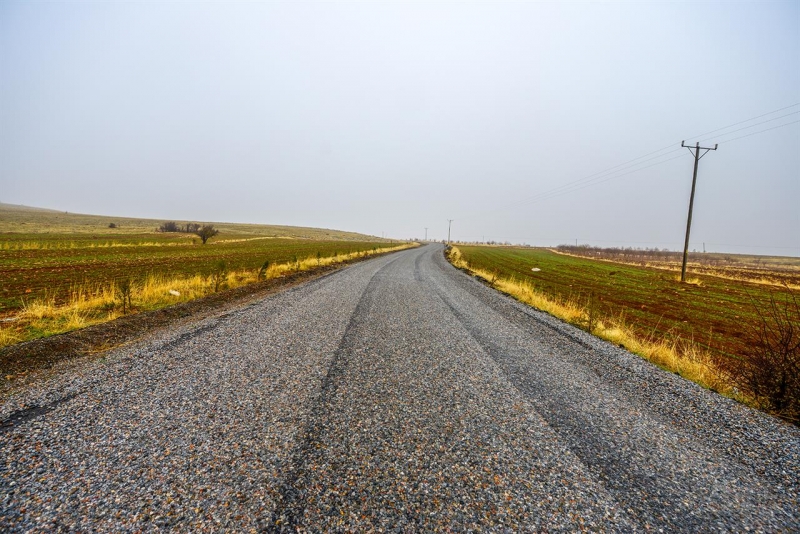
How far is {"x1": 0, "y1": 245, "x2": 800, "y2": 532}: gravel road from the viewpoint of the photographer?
252cm

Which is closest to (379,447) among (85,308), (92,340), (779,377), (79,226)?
(779,377)

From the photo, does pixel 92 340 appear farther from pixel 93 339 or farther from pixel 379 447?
pixel 379 447

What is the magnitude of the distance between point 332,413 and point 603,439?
10.8 ft

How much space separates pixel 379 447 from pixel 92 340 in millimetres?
7031

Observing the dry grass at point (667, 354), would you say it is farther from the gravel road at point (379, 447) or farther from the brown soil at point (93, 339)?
the brown soil at point (93, 339)

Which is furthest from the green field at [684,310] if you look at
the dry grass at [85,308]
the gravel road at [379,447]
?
the dry grass at [85,308]

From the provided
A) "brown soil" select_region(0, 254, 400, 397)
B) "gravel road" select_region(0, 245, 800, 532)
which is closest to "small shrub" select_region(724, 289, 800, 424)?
"gravel road" select_region(0, 245, 800, 532)

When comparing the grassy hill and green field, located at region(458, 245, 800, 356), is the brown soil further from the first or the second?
the grassy hill

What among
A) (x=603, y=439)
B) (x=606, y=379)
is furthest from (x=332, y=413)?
(x=606, y=379)

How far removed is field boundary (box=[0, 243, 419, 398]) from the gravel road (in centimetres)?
59

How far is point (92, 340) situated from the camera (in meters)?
6.66

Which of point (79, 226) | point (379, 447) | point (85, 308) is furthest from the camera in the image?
point (79, 226)

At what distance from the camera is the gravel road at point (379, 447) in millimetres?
2520

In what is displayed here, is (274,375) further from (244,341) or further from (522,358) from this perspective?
(522,358)
